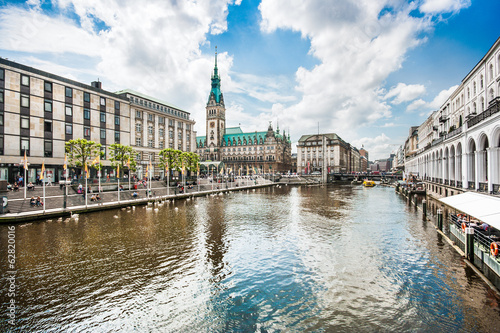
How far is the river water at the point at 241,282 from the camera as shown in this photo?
35.8 ft

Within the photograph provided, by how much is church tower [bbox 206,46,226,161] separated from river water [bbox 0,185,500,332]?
15291cm

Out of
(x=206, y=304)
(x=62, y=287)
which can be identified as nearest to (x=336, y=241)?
(x=206, y=304)

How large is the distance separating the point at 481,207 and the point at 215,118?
16593 centimetres

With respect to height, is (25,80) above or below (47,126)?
above

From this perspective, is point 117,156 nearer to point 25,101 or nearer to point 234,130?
point 25,101

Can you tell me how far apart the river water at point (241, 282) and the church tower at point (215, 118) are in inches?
6020

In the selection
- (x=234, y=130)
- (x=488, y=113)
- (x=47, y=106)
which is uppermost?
(x=234, y=130)

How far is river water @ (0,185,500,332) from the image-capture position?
1091 centimetres

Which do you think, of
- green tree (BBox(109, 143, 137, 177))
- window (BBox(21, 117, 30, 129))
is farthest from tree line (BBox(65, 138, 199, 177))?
window (BBox(21, 117, 30, 129))

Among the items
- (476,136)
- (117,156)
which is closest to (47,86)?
(117,156)

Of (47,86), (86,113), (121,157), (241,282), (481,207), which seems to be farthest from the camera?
(86,113)

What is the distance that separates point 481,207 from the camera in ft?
56.1

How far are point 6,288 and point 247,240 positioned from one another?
15.9 metres

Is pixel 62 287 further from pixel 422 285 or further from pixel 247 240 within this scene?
pixel 422 285
